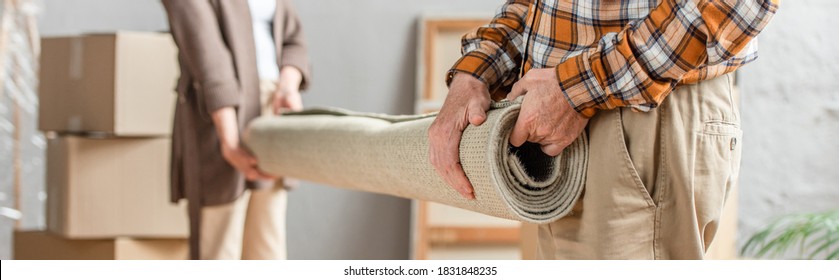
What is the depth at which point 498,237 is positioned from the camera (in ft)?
9.13

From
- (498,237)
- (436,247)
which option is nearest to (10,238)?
(436,247)

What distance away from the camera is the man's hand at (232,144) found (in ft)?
6.21

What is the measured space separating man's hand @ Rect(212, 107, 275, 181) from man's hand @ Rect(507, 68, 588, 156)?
3.75ft

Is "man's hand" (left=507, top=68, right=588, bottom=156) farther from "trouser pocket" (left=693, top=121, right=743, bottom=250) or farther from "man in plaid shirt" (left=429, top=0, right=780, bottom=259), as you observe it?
"trouser pocket" (left=693, top=121, right=743, bottom=250)

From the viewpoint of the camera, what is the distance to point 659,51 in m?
0.77

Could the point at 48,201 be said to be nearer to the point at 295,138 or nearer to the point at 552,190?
the point at 295,138

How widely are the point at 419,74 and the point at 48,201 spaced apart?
1173 mm

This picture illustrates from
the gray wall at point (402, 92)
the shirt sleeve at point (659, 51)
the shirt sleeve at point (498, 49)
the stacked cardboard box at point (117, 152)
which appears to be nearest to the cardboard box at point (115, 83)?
the stacked cardboard box at point (117, 152)

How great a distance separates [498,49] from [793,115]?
1.77m

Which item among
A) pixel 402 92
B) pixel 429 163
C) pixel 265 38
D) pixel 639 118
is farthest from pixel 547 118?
pixel 402 92

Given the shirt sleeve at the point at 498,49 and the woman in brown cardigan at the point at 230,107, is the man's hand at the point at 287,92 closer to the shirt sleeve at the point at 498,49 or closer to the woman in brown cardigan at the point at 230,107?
the woman in brown cardigan at the point at 230,107

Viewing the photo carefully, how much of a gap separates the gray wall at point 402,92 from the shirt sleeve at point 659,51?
1.84 metres

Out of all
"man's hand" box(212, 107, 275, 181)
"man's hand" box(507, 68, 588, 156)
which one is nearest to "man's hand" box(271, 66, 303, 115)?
"man's hand" box(212, 107, 275, 181)

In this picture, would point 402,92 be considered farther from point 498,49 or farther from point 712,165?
point 712,165
